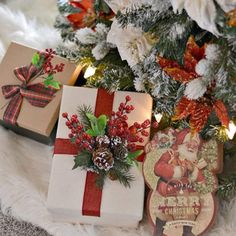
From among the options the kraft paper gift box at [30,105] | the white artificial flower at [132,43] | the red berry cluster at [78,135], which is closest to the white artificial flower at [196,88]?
the white artificial flower at [132,43]

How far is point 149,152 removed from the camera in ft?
2.82

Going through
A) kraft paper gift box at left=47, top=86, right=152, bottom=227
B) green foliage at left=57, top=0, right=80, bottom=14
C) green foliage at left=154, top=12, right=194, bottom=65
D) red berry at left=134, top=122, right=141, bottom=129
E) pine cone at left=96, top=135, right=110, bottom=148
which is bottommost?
kraft paper gift box at left=47, top=86, right=152, bottom=227

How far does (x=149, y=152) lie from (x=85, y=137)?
140 millimetres

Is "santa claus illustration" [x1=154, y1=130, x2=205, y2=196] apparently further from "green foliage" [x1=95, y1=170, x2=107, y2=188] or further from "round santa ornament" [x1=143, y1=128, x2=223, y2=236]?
"green foliage" [x1=95, y1=170, x2=107, y2=188]

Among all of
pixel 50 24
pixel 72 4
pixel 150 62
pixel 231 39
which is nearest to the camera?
pixel 231 39

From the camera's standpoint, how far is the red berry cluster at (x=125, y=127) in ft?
2.74

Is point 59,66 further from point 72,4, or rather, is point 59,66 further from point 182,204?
point 182,204

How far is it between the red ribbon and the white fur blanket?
0.28 feet

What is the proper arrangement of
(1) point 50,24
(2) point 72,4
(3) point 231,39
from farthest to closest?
(1) point 50,24, (2) point 72,4, (3) point 231,39

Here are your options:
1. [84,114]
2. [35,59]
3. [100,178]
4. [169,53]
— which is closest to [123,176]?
[100,178]

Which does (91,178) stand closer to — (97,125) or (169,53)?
(97,125)

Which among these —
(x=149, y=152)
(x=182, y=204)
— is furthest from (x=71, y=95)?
(x=182, y=204)

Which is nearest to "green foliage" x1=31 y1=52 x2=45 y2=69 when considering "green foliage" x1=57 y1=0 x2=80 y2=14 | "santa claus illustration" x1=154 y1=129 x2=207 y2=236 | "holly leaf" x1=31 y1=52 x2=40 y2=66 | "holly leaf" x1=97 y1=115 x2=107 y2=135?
"holly leaf" x1=31 y1=52 x2=40 y2=66

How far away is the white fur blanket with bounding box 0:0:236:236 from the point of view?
0.88m
